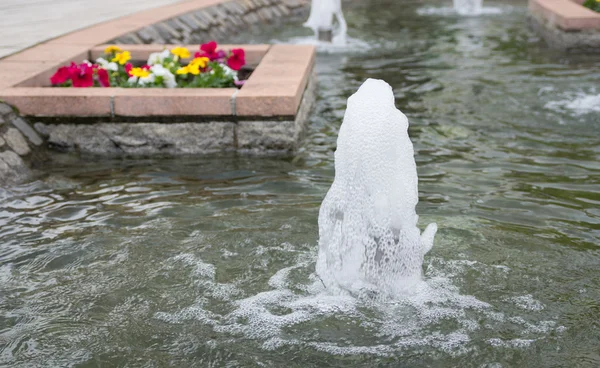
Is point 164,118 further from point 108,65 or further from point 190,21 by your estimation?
point 190,21

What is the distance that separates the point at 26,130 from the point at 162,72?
1.21 m

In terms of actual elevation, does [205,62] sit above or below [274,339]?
above

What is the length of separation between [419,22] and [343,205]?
1052 centimetres

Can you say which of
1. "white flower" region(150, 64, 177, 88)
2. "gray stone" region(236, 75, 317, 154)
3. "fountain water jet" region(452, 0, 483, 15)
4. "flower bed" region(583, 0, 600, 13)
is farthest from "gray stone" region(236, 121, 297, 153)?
"fountain water jet" region(452, 0, 483, 15)

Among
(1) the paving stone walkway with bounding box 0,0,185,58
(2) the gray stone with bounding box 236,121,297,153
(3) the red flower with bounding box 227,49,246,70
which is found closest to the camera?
(2) the gray stone with bounding box 236,121,297,153

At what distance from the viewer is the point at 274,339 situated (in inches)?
136

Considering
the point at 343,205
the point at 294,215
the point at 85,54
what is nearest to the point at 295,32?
the point at 85,54

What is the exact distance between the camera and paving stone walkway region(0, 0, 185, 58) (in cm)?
894

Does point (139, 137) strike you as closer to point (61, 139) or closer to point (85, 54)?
point (61, 139)

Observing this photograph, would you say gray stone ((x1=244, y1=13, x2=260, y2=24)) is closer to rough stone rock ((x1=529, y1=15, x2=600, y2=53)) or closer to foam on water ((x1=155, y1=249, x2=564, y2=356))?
rough stone rock ((x1=529, y1=15, x2=600, y2=53))

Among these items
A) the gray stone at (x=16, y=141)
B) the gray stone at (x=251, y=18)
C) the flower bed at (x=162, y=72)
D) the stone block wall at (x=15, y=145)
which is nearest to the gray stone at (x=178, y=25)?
the gray stone at (x=251, y=18)

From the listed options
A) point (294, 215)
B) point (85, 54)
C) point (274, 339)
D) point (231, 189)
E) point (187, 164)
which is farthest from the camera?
point (85, 54)

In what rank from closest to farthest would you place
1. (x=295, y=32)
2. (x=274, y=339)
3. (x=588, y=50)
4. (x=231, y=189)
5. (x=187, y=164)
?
1. (x=274, y=339)
2. (x=231, y=189)
3. (x=187, y=164)
4. (x=588, y=50)
5. (x=295, y=32)

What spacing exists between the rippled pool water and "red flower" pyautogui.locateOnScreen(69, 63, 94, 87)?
790 millimetres
